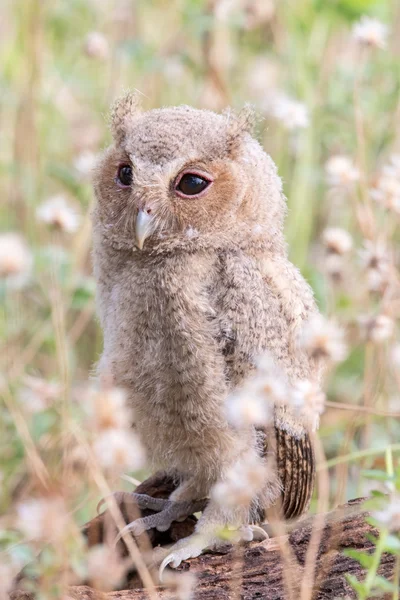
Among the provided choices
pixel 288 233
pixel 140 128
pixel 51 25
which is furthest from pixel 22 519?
pixel 51 25

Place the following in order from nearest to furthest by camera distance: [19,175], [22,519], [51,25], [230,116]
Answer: [22,519] → [230,116] → [19,175] → [51,25]

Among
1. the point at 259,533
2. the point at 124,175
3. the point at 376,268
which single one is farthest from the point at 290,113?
the point at 259,533

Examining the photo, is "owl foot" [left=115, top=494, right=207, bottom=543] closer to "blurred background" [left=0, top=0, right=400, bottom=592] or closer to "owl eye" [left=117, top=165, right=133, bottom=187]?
"blurred background" [left=0, top=0, right=400, bottom=592]

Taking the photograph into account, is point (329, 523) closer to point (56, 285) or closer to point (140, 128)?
point (56, 285)

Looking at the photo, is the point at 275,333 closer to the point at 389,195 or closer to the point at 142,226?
the point at 142,226

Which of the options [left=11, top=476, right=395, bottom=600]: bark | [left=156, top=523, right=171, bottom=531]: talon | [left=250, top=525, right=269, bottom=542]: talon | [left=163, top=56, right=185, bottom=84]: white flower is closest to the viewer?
[left=11, top=476, right=395, bottom=600]: bark

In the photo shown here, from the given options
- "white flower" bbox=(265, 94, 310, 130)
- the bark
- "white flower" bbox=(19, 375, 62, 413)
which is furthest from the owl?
"white flower" bbox=(265, 94, 310, 130)
